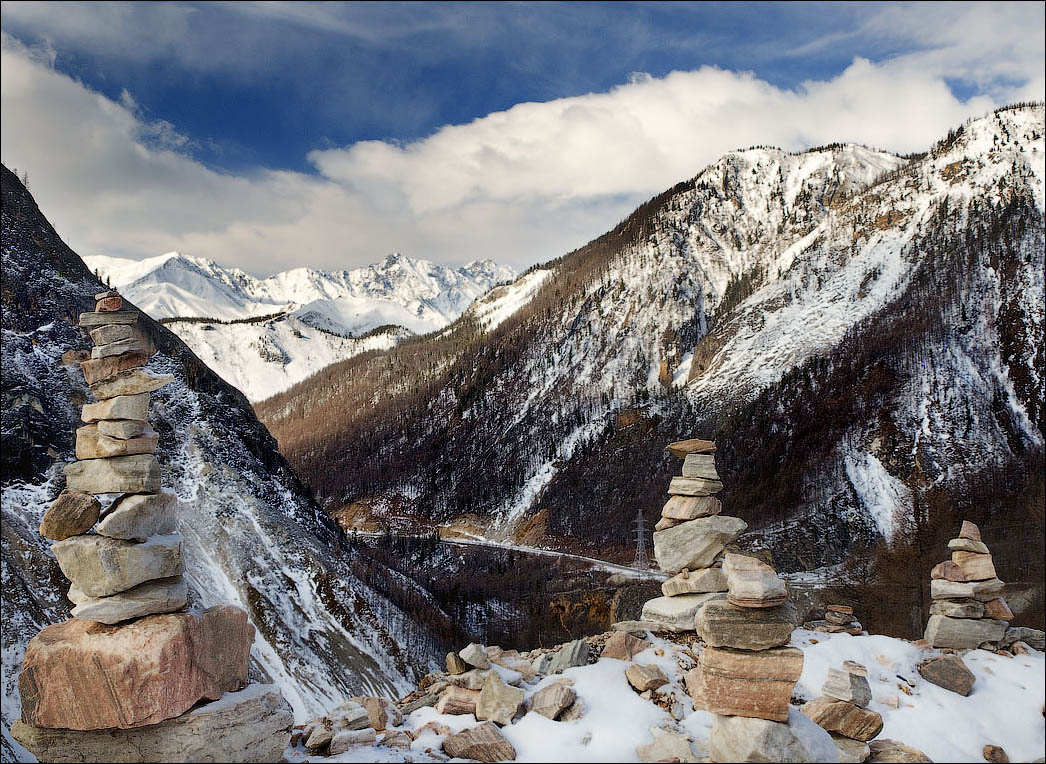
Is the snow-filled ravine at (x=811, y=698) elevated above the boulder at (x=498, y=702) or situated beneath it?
situated beneath

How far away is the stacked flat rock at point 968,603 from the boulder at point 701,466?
607 centimetres

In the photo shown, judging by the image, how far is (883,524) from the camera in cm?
5731

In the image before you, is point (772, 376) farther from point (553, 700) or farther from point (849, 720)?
point (553, 700)

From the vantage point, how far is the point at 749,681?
24.9 feet

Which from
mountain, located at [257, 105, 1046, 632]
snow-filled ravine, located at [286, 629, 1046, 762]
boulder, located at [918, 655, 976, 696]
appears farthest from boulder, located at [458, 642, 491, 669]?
mountain, located at [257, 105, 1046, 632]

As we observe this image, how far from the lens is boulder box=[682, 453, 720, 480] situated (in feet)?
41.4

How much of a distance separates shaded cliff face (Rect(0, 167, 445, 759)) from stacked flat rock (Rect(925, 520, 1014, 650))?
19682mm

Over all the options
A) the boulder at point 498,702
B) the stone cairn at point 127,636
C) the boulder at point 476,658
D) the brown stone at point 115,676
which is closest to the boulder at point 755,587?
the boulder at point 498,702

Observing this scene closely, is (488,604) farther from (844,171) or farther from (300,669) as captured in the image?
(844,171)

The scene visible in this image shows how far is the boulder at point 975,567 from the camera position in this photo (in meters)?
13.6

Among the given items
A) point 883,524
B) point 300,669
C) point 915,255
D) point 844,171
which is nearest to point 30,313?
point 300,669

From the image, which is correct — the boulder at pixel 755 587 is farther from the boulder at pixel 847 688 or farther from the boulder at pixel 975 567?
the boulder at pixel 975 567

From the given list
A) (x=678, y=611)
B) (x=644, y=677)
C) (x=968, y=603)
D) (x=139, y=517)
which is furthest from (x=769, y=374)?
(x=139, y=517)

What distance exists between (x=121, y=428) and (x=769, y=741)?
9.53 metres
